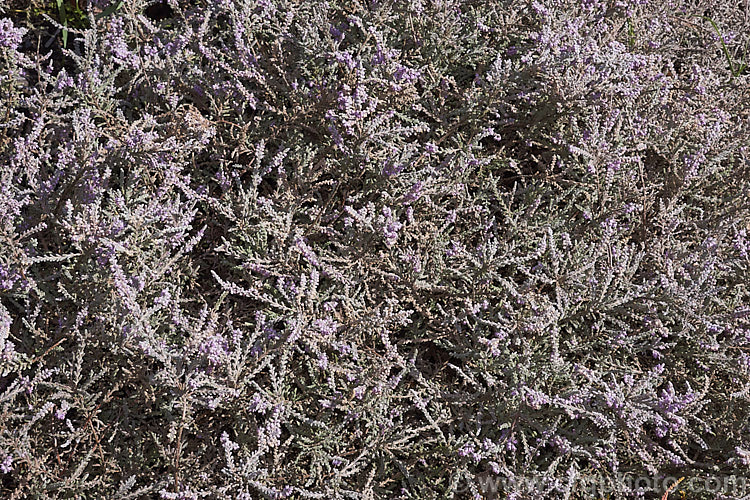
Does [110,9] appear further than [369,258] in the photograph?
Yes

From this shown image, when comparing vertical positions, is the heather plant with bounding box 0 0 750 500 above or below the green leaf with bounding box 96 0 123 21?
below

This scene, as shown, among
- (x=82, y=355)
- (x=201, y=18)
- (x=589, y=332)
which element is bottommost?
(x=82, y=355)

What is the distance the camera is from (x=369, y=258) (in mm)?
2643

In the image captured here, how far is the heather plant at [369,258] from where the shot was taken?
7.86 feet

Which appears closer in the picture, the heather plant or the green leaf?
the heather plant

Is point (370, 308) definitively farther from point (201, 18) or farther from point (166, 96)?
point (201, 18)

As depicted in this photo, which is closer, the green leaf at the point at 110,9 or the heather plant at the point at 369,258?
the heather plant at the point at 369,258

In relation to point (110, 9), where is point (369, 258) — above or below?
below

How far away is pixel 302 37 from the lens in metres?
2.84

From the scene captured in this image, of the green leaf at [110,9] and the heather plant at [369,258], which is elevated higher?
the green leaf at [110,9]

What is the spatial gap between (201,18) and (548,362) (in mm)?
2209

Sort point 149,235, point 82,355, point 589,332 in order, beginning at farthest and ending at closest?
point 589,332 < point 149,235 < point 82,355

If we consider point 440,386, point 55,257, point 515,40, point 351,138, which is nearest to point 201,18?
point 351,138

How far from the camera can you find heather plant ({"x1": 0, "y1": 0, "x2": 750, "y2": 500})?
2395 mm
